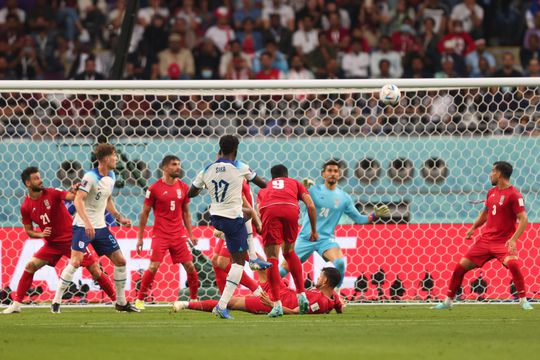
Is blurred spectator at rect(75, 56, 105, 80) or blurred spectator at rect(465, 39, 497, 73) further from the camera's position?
blurred spectator at rect(465, 39, 497, 73)

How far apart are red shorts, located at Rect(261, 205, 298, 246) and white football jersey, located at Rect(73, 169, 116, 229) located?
1904 mm

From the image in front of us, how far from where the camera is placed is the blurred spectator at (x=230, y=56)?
66.5 feet

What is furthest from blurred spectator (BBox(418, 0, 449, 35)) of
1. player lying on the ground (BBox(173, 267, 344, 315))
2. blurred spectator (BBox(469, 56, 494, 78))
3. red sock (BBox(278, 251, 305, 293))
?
player lying on the ground (BBox(173, 267, 344, 315))

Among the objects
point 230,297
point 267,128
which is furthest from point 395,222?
point 230,297

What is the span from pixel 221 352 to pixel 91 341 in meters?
1.48

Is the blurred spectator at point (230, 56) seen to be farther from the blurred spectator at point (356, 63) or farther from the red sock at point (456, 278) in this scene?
the red sock at point (456, 278)

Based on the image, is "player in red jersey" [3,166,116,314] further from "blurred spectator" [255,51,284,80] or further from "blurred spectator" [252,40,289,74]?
"blurred spectator" [252,40,289,74]

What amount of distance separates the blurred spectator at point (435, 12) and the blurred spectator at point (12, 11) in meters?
7.69

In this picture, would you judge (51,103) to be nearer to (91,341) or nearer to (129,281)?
(129,281)

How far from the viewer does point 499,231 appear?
13820mm

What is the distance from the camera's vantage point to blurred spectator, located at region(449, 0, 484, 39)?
21.2 metres

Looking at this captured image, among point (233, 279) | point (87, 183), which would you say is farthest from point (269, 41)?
point (233, 279)

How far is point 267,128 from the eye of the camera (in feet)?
52.4

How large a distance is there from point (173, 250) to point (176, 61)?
22.0ft
